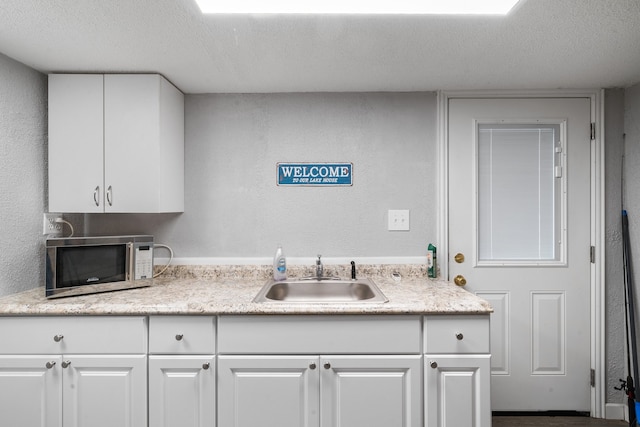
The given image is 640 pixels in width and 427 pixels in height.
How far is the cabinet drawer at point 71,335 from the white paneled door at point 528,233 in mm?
1825

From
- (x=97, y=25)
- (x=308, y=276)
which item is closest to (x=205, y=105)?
(x=97, y=25)

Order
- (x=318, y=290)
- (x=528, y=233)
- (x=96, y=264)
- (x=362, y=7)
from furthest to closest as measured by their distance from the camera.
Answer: (x=528, y=233), (x=318, y=290), (x=96, y=264), (x=362, y=7)

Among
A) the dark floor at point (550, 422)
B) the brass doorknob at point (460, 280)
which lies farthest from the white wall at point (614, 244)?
the brass doorknob at point (460, 280)

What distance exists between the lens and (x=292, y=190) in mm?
2199

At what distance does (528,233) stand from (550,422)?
3.74 ft

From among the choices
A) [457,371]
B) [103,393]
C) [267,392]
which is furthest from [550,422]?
[103,393]

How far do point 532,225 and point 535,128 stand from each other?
61 centimetres

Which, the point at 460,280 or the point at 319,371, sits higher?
the point at 460,280

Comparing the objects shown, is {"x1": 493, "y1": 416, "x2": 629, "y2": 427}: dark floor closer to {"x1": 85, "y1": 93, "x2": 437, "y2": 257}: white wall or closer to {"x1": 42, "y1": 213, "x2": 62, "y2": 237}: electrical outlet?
{"x1": 85, "y1": 93, "x2": 437, "y2": 257}: white wall

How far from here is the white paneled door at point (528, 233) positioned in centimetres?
214

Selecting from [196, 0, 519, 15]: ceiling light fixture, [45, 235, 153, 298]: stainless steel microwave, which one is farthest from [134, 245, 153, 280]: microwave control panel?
[196, 0, 519, 15]: ceiling light fixture

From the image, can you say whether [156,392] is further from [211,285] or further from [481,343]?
[481,343]

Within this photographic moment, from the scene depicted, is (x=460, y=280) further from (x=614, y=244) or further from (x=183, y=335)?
(x=183, y=335)

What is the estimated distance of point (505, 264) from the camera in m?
2.16
